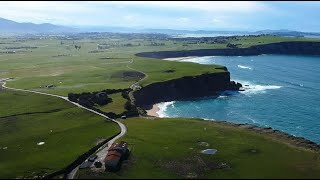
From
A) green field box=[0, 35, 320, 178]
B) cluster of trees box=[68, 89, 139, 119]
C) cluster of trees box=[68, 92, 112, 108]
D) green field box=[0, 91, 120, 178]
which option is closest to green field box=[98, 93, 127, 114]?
green field box=[0, 35, 320, 178]

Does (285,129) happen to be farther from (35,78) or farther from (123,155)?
(35,78)

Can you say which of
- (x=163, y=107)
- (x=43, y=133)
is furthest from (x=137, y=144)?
(x=163, y=107)

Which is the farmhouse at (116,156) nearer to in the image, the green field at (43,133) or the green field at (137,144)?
the green field at (137,144)

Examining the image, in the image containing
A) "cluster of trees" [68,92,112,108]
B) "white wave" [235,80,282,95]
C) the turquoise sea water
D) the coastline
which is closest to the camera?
the turquoise sea water

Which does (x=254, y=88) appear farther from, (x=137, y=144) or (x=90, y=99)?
(x=137, y=144)

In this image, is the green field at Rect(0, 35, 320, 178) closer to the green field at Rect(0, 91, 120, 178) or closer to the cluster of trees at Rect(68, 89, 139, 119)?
the green field at Rect(0, 91, 120, 178)

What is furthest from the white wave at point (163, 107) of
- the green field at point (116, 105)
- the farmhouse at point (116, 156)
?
the farmhouse at point (116, 156)
